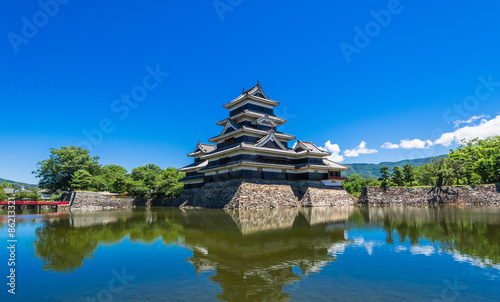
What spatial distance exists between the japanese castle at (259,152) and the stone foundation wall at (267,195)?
0.86 meters

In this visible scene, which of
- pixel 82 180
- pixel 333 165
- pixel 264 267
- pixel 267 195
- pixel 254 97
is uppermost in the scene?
pixel 254 97

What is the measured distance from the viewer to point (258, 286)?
521cm

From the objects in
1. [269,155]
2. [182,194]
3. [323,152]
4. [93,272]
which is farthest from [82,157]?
[93,272]

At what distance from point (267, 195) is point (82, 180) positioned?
25568 millimetres

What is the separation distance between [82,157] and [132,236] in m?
33.3

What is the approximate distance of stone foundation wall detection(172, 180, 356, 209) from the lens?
24.3 m

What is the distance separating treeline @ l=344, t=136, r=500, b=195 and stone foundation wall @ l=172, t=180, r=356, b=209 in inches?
A: 350

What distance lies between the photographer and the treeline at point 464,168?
2950 cm

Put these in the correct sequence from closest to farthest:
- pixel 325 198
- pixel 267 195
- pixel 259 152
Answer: pixel 267 195, pixel 259 152, pixel 325 198

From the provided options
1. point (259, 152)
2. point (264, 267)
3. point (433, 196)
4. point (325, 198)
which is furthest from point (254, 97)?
point (264, 267)

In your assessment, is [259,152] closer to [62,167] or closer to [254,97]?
[254,97]

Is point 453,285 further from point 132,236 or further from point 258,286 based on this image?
point 132,236

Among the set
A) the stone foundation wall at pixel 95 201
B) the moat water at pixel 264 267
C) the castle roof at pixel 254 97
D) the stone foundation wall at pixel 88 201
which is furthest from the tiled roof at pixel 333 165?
the stone foundation wall at pixel 88 201

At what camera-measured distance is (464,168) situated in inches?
1217
